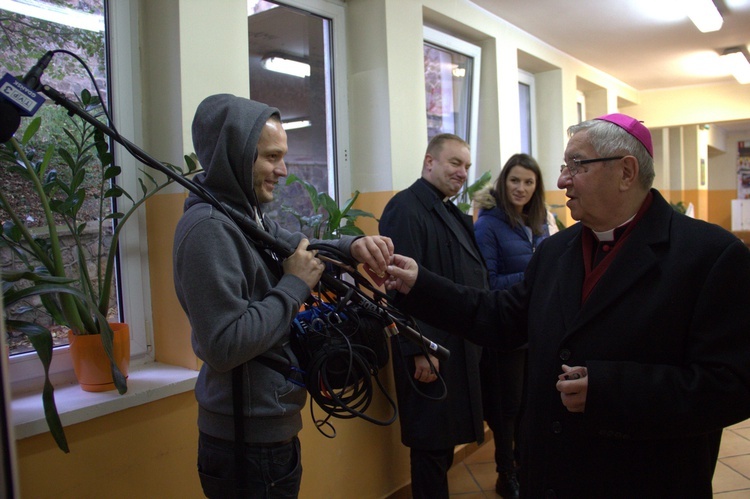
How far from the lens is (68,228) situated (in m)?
1.78

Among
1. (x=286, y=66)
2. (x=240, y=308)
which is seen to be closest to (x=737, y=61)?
(x=286, y=66)

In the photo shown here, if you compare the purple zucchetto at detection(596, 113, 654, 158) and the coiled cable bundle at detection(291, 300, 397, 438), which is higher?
the purple zucchetto at detection(596, 113, 654, 158)

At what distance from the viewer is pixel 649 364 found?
1156 millimetres

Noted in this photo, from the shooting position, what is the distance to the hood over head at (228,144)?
1.26 metres

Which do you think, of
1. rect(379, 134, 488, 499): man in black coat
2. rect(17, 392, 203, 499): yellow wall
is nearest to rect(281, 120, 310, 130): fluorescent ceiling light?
rect(379, 134, 488, 499): man in black coat

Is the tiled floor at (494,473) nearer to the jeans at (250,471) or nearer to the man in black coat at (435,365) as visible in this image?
the man in black coat at (435,365)

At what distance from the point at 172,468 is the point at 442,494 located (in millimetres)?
1056

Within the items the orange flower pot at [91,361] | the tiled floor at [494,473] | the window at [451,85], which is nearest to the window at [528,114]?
the window at [451,85]

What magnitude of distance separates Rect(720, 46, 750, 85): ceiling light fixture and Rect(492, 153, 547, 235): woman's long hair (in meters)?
3.69

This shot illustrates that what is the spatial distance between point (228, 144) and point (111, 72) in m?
0.98

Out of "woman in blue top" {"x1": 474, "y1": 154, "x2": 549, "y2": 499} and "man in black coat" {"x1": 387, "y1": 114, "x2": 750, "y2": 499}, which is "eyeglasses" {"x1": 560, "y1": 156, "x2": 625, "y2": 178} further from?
"woman in blue top" {"x1": 474, "y1": 154, "x2": 549, "y2": 499}

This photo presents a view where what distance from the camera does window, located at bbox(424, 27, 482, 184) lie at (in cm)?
365

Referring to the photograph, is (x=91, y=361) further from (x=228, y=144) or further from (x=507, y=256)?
(x=507, y=256)

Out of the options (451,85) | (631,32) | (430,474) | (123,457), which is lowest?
(430,474)
